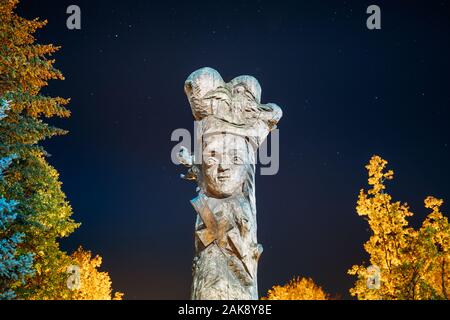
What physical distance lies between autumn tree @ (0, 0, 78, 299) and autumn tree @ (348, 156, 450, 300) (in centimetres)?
1185

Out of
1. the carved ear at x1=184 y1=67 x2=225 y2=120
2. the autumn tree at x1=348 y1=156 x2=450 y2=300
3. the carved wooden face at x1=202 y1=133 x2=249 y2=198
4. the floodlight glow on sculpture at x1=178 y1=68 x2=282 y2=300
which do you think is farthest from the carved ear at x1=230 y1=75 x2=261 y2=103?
the autumn tree at x1=348 y1=156 x2=450 y2=300

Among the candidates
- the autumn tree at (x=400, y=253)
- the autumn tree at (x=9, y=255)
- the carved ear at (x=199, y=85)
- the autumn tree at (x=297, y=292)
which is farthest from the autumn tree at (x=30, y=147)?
the autumn tree at (x=297, y=292)

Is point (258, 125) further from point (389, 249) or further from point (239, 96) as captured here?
point (389, 249)

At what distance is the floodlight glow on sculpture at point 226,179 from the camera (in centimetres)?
567

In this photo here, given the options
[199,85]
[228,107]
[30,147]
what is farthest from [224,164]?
[30,147]

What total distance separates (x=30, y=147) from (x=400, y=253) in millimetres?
14672

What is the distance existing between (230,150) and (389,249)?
14621 millimetres

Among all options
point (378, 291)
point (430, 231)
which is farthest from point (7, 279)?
point (430, 231)

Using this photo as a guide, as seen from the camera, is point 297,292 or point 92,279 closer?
point 92,279

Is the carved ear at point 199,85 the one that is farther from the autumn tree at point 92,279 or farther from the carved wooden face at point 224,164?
the autumn tree at point 92,279

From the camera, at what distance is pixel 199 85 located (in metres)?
6.39

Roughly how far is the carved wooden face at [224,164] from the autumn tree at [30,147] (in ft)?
24.3

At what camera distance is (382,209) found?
63.5ft

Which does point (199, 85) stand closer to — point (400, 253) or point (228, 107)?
point (228, 107)
